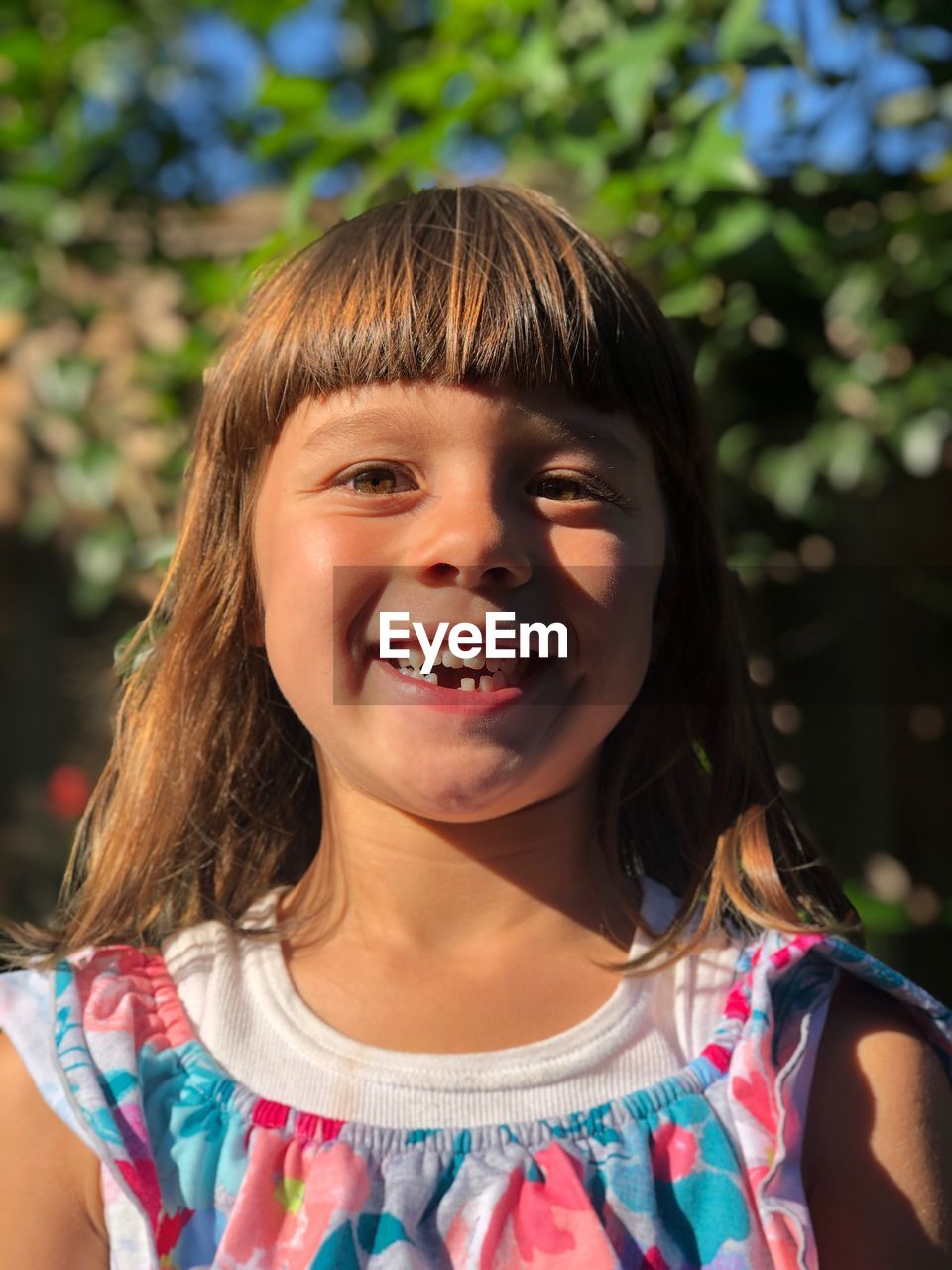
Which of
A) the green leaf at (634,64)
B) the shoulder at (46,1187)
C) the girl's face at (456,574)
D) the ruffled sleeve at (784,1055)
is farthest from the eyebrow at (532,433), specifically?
the green leaf at (634,64)

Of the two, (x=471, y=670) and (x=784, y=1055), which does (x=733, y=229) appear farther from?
(x=784, y=1055)

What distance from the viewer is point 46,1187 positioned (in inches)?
39.1

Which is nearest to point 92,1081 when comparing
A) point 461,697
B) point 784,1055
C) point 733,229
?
point 461,697

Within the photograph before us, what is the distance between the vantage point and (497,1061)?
3.39 feet

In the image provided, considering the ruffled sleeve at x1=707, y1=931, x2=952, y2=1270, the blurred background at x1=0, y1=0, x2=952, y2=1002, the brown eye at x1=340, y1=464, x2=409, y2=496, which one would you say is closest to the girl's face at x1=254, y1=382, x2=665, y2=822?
the brown eye at x1=340, y1=464, x2=409, y2=496

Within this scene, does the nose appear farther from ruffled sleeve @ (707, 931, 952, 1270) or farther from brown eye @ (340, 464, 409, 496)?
ruffled sleeve @ (707, 931, 952, 1270)

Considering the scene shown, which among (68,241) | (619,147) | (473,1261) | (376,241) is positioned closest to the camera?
(473,1261)

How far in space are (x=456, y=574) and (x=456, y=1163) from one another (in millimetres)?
406

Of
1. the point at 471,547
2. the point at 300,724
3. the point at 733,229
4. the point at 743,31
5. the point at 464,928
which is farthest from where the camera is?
the point at 733,229

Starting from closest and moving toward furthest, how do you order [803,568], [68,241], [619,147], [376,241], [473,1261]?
[473,1261] → [376,241] → [619,147] → [803,568] → [68,241]

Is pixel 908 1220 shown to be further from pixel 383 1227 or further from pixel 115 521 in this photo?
pixel 115 521

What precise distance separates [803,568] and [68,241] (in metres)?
1.19

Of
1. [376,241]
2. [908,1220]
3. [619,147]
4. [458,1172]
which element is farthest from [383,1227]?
[619,147]
